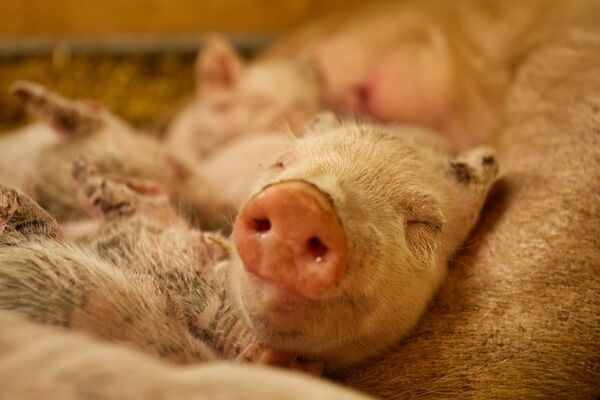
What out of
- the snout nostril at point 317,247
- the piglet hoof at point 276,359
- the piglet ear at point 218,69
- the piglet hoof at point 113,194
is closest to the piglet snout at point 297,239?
the snout nostril at point 317,247

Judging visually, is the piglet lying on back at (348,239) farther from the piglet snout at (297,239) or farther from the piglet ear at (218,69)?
the piglet ear at (218,69)

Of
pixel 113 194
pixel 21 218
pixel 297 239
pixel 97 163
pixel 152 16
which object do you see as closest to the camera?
pixel 297 239

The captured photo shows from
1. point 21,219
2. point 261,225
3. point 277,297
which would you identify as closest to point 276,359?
point 277,297

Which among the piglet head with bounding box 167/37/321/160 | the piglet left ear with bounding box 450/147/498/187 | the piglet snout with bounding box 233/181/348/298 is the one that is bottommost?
the piglet snout with bounding box 233/181/348/298

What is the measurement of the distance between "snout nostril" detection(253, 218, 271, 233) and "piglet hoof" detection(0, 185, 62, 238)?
50cm

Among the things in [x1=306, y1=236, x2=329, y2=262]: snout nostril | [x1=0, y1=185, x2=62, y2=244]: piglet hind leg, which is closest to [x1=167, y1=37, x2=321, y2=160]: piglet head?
[x1=0, y1=185, x2=62, y2=244]: piglet hind leg

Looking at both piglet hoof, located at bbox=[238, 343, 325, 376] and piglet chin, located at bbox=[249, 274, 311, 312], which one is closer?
piglet chin, located at bbox=[249, 274, 311, 312]

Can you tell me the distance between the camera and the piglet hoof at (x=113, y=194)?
1.70m

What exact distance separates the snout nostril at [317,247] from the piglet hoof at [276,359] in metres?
0.23

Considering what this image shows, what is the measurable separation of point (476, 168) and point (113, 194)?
0.91m

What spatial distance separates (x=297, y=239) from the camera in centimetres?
100

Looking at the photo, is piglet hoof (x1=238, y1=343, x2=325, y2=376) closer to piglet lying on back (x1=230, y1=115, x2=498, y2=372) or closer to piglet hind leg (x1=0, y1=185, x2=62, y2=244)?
piglet lying on back (x1=230, y1=115, x2=498, y2=372)

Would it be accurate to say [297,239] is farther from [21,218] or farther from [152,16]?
[152,16]

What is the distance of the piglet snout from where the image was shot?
39.1 inches
